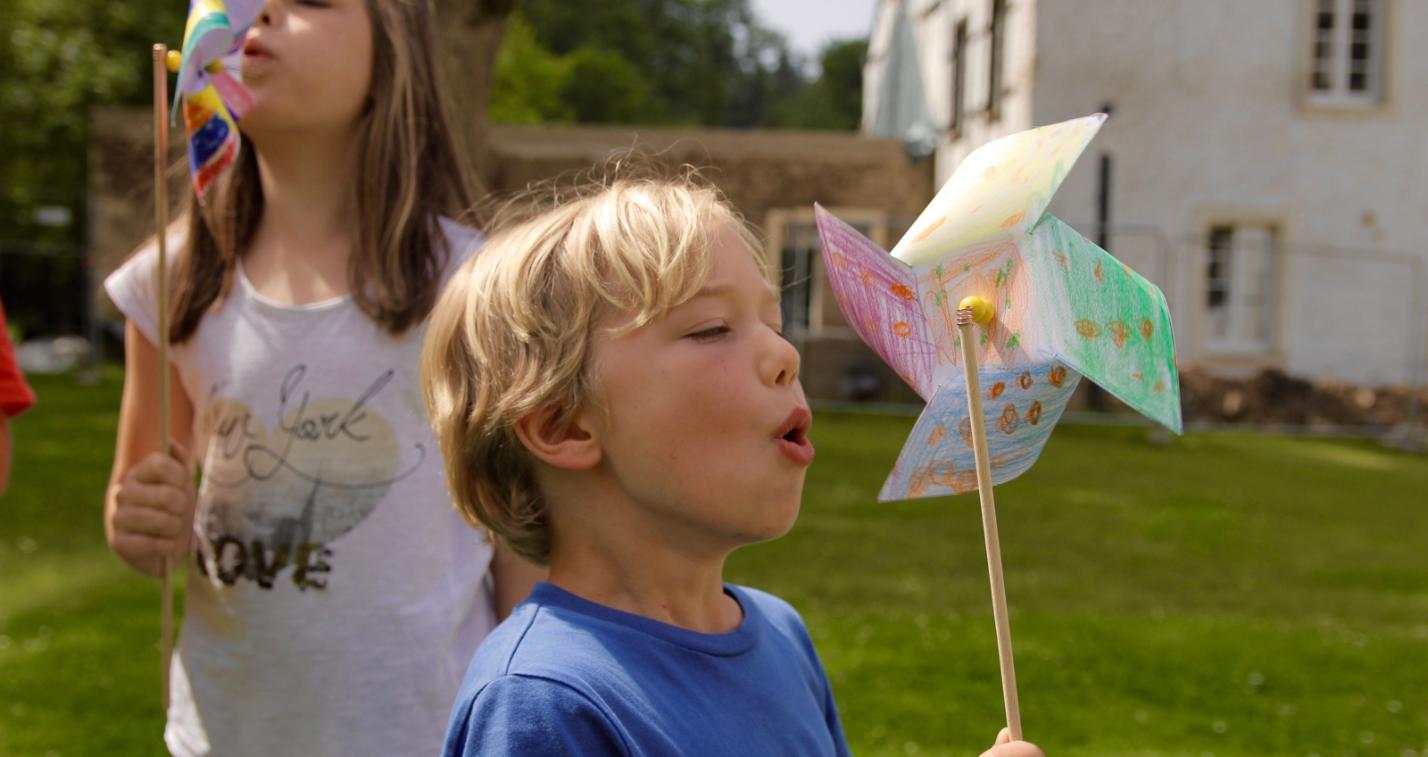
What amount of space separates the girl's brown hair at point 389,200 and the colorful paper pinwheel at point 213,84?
0.42ft

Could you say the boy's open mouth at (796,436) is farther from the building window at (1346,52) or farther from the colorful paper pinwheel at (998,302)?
the building window at (1346,52)

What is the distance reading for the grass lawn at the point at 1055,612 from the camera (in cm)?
474

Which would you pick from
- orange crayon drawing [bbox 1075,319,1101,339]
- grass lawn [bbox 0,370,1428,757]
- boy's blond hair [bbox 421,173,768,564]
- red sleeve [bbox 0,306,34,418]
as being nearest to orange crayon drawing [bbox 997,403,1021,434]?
orange crayon drawing [bbox 1075,319,1101,339]

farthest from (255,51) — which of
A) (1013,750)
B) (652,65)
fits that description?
(652,65)

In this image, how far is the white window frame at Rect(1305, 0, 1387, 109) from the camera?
1714 centimetres

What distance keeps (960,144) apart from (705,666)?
746 inches

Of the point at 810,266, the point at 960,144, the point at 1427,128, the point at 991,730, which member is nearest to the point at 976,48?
the point at 960,144

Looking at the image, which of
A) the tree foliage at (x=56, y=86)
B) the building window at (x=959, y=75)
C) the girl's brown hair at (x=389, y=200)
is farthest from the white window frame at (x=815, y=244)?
the girl's brown hair at (x=389, y=200)

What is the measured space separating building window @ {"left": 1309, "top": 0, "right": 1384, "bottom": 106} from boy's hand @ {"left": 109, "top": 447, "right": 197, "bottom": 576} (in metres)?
17.1

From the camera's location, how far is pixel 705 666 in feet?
4.98

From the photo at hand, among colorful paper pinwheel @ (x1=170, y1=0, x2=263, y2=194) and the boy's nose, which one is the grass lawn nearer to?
colorful paper pinwheel @ (x1=170, y1=0, x2=263, y2=194)

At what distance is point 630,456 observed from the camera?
1.50 m

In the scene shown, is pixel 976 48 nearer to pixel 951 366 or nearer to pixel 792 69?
pixel 951 366

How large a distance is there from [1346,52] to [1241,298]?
316 centimetres
